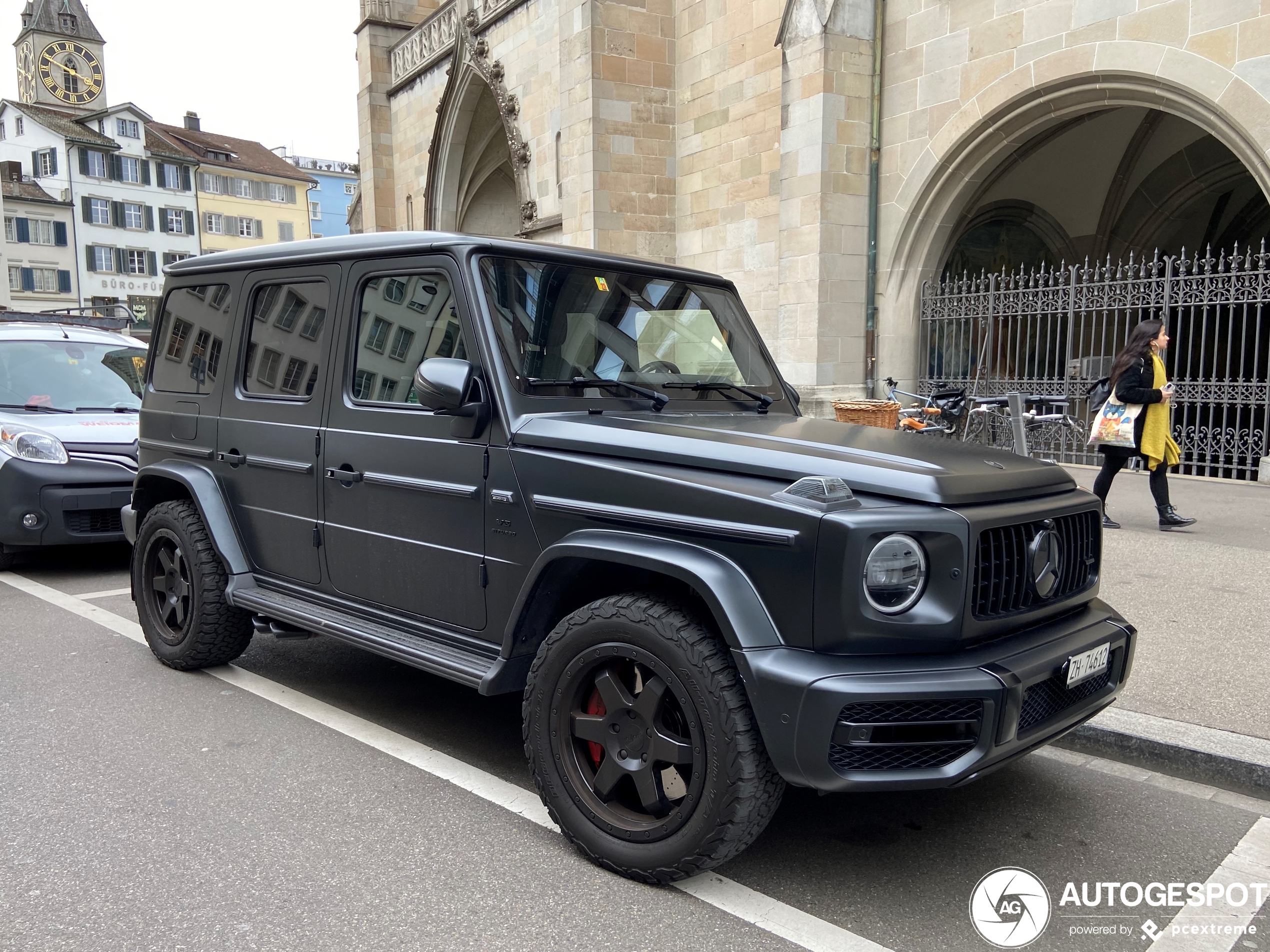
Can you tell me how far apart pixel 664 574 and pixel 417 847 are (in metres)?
1.20

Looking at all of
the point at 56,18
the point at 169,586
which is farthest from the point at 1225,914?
the point at 56,18

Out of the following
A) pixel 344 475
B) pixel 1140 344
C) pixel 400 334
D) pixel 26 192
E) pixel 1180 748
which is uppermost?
pixel 26 192

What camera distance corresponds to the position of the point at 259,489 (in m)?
4.44

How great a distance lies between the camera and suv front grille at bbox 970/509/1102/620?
8.95 ft

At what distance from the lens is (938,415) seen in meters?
11.1

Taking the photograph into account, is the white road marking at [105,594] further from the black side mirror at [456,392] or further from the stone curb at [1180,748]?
the stone curb at [1180,748]

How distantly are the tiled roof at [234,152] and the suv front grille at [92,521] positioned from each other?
2703 inches

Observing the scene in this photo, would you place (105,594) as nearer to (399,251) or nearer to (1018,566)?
(399,251)

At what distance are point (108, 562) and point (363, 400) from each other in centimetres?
525

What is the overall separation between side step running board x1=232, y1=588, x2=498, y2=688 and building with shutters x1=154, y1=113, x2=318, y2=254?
69499 millimetres

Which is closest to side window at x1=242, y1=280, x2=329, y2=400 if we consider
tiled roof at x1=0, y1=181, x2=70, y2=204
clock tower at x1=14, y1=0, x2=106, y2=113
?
tiled roof at x1=0, y1=181, x2=70, y2=204

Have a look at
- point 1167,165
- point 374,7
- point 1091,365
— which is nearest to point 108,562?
point 1091,365

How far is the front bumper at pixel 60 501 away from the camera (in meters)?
7.08

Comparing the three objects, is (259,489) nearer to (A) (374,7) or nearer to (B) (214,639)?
(B) (214,639)
